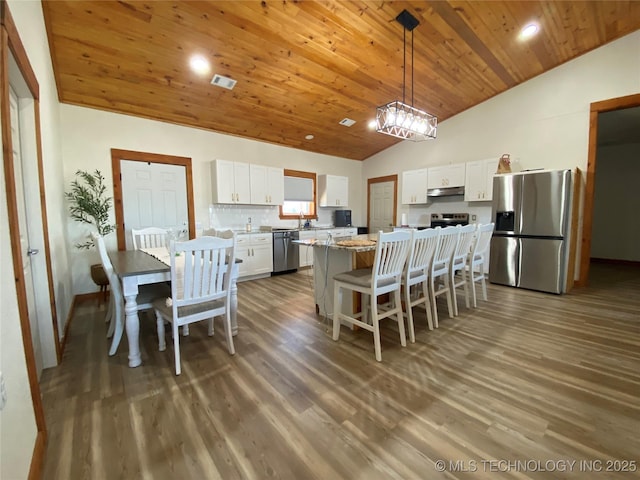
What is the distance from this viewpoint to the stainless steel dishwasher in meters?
5.05

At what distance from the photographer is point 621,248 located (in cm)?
611

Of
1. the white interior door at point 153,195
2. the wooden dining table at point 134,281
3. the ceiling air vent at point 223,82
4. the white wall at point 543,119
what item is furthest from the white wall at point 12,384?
the white wall at point 543,119

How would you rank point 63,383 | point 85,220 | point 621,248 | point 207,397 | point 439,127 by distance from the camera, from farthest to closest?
point 621,248 < point 439,127 < point 85,220 < point 63,383 < point 207,397

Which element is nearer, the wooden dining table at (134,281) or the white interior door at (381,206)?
the wooden dining table at (134,281)

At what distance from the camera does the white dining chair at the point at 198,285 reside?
1975mm

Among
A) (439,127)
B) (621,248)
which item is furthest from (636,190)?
(439,127)

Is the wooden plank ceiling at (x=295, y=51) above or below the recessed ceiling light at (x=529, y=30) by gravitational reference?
below

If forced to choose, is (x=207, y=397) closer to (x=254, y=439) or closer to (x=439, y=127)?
(x=254, y=439)

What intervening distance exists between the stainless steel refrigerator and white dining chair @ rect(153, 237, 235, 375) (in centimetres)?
408

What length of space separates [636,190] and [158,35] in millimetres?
8819

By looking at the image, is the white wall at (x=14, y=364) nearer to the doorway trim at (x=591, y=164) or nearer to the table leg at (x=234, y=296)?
the table leg at (x=234, y=296)

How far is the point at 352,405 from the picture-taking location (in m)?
1.71

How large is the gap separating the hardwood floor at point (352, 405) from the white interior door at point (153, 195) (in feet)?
5.75

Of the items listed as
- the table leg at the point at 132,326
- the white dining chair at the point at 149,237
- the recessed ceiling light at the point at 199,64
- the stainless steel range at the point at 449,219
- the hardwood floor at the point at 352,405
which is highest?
the recessed ceiling light at the point at 199,64
